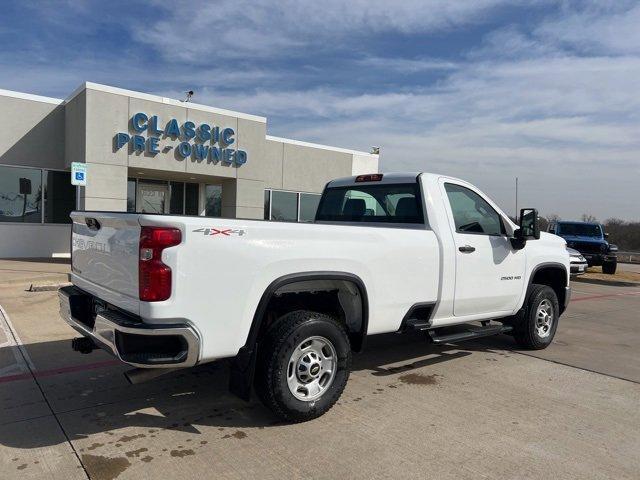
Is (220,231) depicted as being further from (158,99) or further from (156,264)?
(158,99)

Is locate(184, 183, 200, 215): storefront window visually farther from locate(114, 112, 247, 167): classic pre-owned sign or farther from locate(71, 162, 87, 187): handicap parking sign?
locate(71, 162, 87, 187): handicap parking sign

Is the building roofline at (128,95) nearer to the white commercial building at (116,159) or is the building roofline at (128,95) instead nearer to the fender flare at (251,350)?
the white commercial building at (116,159)

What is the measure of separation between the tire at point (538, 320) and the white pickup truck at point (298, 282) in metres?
0.28

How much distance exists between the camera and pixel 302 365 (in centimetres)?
409

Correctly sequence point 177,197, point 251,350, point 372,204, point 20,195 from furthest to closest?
point 177,197 < point 20,195 < point 372,204 < point 251,350

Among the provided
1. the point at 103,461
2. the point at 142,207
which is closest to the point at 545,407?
the point at 103,461

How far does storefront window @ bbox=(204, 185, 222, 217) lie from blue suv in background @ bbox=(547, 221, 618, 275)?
1251 cm

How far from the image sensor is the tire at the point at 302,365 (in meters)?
3.89

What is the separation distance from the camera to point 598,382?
5.41 meters

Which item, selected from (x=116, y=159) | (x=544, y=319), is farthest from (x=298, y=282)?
(x=116, y=159)

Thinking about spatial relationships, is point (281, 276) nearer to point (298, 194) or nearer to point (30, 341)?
point (30, 341)

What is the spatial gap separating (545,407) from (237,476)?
2.81 m

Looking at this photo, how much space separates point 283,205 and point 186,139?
505cm

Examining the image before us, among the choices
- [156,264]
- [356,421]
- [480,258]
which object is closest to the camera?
[156,264]
